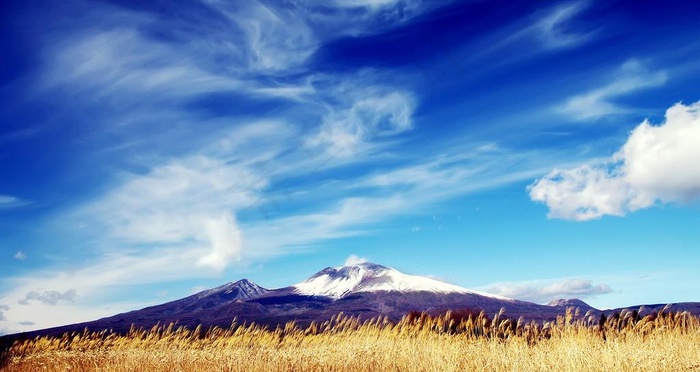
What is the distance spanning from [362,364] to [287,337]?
5.87 metres

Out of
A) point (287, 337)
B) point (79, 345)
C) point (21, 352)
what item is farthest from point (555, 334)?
point (21, 352)

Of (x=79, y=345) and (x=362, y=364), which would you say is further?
(x=79, y=345)

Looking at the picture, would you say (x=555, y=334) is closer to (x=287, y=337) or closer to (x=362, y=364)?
(x=362, y=364)

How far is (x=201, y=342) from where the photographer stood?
21.1 meters

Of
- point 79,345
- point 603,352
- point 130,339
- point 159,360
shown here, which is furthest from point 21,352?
point 603,352

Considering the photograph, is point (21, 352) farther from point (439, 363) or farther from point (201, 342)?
point (439, 363)

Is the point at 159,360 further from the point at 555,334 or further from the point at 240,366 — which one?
the point at 555,334

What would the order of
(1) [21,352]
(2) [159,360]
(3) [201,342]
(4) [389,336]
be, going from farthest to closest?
(1) [21,352] < (3) [201,342] < (4) [389,336] < (2) [159,360]

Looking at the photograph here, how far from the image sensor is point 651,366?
34.9 ft

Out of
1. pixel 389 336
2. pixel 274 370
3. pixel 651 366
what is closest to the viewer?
pixel 651 366

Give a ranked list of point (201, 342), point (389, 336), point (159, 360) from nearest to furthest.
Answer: point (159, 360) → point (389, 336) → point (201, 342)

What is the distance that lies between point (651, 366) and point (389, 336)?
9116mm

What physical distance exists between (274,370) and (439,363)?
3.96 metres

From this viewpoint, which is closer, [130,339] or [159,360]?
[159,360]
